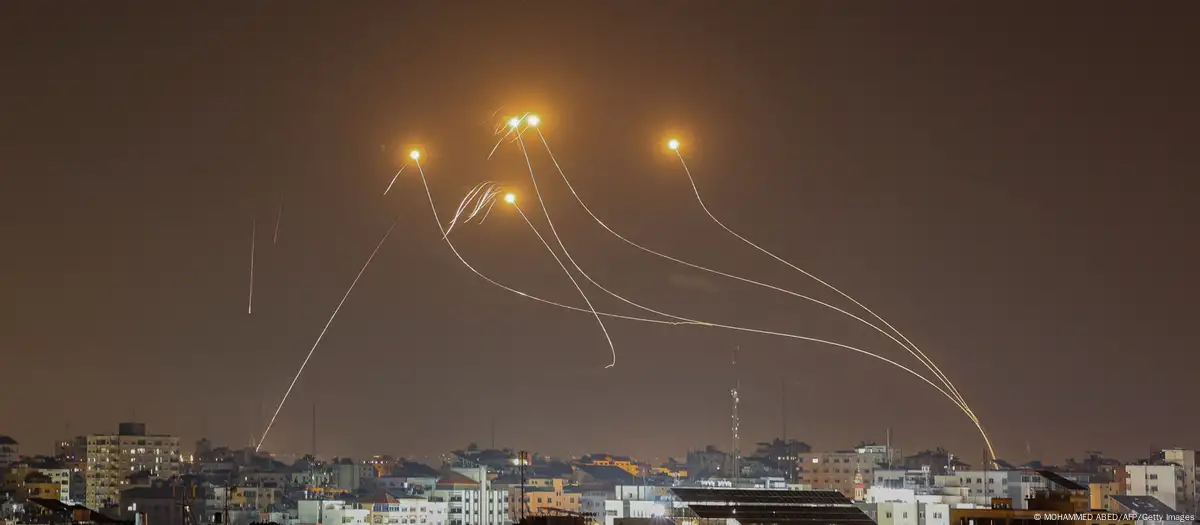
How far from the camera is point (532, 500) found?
277ft

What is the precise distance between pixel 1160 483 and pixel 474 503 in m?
35.0

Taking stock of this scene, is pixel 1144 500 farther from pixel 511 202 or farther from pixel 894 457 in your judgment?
pixel 511 202

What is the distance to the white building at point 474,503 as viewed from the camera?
3071 inches

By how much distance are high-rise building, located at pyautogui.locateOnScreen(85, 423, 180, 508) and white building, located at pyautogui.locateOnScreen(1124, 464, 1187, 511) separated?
2250 inches

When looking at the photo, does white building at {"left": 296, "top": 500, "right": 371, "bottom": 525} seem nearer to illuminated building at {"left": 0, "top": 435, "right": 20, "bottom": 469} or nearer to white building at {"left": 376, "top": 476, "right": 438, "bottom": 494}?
white building at {"left": 376, "top": 476, "right": 438, "bottom": 494}

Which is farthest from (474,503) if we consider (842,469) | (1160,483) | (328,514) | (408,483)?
(1160,483)

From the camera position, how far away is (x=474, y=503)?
80.2 metres

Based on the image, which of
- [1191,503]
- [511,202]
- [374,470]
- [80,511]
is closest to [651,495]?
[1191,503]

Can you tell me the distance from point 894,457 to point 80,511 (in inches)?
2626

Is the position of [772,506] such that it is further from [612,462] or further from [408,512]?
[612,462]

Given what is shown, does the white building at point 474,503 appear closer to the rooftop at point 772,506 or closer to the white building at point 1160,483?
the white building at point 1160,483

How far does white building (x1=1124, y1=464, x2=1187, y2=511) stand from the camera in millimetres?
77938

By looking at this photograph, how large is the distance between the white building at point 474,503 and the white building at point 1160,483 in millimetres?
32049

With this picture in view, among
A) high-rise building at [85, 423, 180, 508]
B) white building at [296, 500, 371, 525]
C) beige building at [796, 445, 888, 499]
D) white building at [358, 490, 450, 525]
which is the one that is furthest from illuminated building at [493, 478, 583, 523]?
high-rise building at [85, 423, 180, 508]
